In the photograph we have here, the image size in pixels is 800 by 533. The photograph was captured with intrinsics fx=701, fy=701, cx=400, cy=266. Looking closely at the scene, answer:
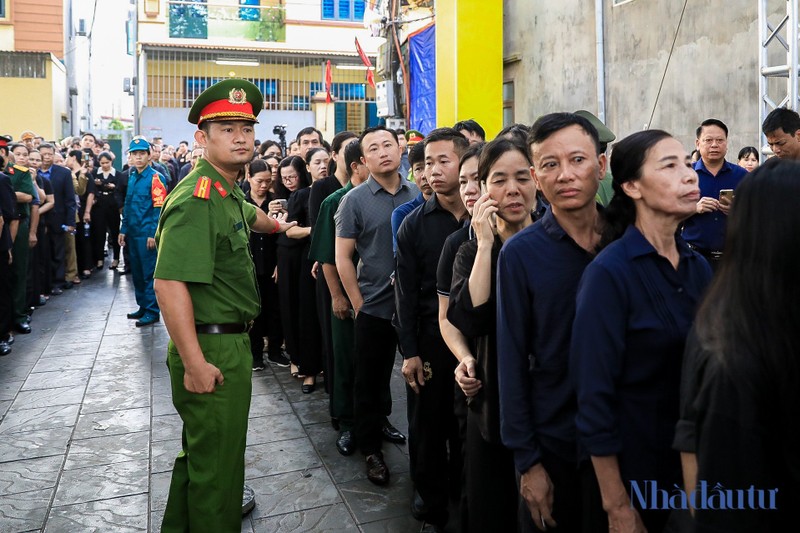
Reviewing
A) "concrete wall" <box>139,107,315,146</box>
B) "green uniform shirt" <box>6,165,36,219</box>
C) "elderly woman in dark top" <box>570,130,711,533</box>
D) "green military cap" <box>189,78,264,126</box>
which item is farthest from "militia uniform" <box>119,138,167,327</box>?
"concrete wall" <box>139,107,315,146</box>

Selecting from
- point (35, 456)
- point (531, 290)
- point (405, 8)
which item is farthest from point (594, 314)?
point (405, 8)

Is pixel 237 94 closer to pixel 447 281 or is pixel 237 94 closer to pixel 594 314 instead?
pixel 447 281

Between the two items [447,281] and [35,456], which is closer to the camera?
[447,281]

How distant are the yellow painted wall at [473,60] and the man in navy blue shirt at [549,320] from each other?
9328 mm

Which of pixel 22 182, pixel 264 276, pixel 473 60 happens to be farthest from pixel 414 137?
pixel 22 182

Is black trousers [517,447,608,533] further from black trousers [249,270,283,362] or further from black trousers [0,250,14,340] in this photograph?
black trousers [0,250,14,340]

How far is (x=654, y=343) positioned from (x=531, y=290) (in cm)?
44

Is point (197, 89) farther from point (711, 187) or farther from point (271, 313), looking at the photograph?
point (711, 187)

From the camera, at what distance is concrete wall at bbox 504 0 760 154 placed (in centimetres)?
706

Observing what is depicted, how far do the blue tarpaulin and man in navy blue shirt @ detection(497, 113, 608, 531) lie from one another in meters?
10.8

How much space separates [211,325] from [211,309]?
7 centimetres

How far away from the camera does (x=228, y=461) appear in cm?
294

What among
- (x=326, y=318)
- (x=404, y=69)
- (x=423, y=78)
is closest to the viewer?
(x=326, y=318)

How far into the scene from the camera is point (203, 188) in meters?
2.88
